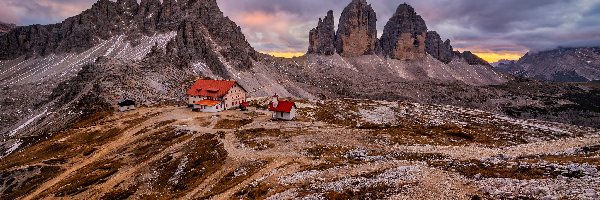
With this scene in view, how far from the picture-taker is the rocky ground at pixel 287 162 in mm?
36531

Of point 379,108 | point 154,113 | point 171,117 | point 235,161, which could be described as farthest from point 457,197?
point 379,108

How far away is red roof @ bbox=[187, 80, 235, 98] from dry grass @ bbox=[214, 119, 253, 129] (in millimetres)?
22464

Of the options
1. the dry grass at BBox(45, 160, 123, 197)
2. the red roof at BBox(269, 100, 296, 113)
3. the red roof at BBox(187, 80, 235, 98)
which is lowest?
the dry grass at BBox(45, 160, 123, 197)

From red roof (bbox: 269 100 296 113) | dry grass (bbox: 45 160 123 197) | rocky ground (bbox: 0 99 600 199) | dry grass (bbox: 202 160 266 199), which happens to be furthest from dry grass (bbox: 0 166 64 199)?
red roof (bbox: 269 100 296 113)

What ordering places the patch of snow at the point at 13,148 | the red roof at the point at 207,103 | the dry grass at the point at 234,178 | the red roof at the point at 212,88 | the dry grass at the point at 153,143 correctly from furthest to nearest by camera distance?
the red roof at the point at 212,88 → the red roof at the point at 207,103 → the patch of snow at the point at 13,148 → the dry grass at the point at 153,143 → the dry grass at the point at 234,178

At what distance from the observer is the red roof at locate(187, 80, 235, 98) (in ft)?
384

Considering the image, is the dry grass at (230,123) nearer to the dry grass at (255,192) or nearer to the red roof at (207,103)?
the red roof at (207,103)

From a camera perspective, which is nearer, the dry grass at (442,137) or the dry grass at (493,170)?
the dry grass at (493,170)

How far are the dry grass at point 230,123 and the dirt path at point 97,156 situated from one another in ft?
57.7

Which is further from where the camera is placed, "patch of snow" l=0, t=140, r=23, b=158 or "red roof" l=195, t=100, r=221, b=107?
"red roof" l=195, t=100, r=221, b=107

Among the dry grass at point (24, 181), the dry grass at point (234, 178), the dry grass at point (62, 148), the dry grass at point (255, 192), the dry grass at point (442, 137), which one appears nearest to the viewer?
the dry grass at point (255, 192)

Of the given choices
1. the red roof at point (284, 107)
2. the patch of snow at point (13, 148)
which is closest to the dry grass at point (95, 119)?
the patch of snow at point (13, 148)

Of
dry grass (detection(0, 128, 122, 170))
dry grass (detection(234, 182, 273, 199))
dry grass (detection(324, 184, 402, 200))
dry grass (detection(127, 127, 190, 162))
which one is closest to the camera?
dry grass (detection(324, 184, 402, 200))

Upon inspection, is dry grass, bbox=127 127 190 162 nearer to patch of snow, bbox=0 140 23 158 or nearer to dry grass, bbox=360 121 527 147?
dry grass, bbox=360 121 527 147
